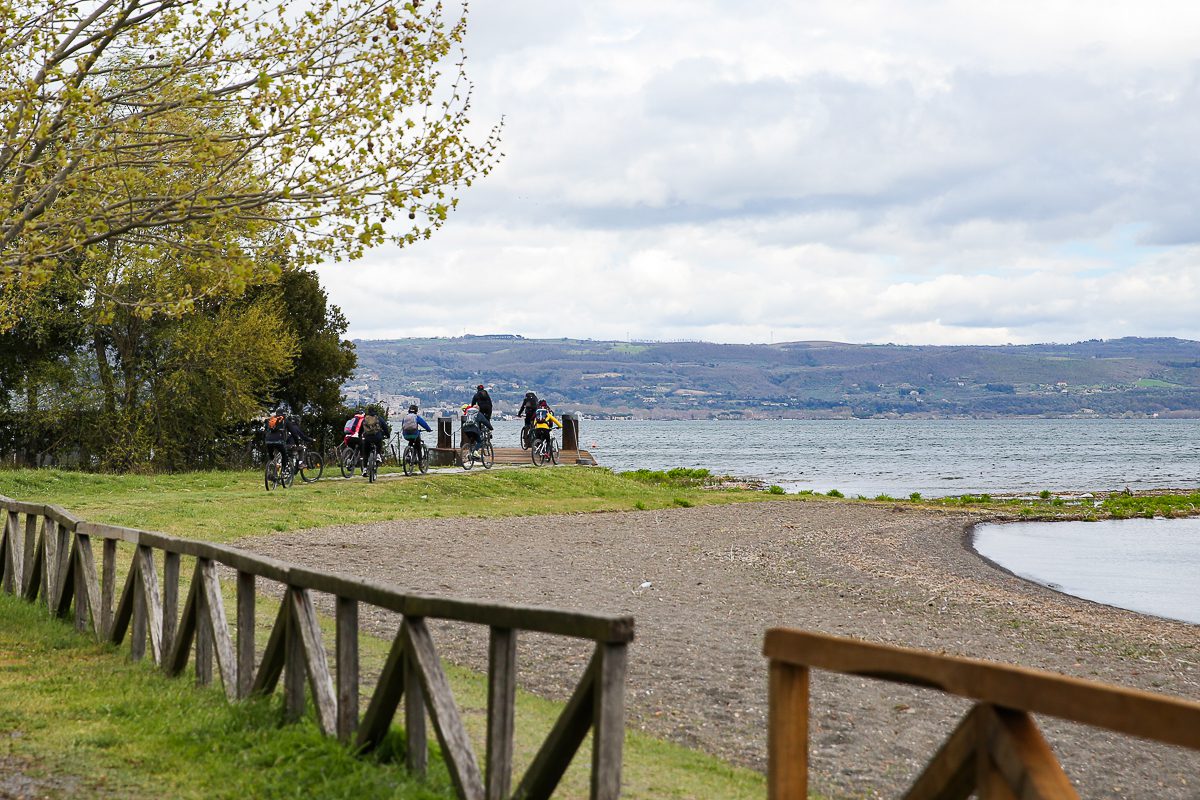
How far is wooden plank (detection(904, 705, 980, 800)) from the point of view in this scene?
146 inches

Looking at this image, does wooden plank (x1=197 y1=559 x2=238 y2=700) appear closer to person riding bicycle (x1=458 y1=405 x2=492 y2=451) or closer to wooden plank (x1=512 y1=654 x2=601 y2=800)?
wooden plank (x1=512 y1=654 x2=601 y2=800)

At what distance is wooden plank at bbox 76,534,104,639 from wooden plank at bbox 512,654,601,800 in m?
6.69

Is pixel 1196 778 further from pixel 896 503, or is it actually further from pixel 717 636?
pixel 896 503

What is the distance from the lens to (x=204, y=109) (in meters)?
14.0

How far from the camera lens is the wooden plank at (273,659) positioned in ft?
25.2

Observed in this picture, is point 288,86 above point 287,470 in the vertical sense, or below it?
above

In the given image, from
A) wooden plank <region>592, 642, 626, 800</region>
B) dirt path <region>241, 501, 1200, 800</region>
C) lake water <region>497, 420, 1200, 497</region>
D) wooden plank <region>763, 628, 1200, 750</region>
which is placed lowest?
lake water <region>497, 420, 1200, 497</region>

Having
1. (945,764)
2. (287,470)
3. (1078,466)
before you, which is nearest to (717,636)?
(945,764)

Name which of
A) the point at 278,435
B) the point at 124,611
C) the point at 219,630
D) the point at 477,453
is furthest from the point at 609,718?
the point at 477,453

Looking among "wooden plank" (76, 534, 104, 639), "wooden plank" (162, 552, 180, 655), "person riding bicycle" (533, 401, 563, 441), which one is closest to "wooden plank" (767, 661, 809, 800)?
"wooden plank" (162, 552, 180, 655)

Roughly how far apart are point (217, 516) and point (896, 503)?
24.4 metres

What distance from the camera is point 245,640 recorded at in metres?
8.32

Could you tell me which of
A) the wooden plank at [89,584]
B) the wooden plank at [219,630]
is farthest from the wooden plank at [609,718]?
the wooden plank at [89,584]

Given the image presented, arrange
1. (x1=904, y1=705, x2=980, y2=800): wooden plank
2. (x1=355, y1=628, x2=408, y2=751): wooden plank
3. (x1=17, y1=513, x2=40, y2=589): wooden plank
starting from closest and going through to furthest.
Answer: (x1=904, y1=705, x2=980, y2=800): wooden plank, (x1=355, y1=628, x2=408, y2=751): wooden plank, (x1=17, y1=513, x2=40, y2=589): wooden plank
